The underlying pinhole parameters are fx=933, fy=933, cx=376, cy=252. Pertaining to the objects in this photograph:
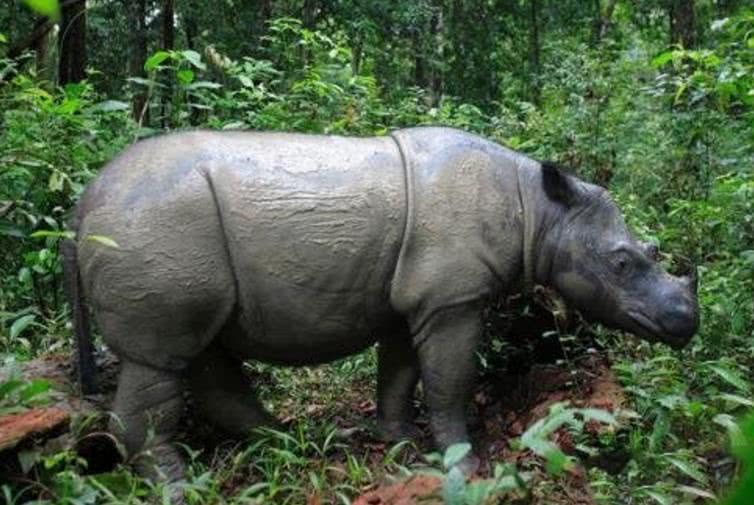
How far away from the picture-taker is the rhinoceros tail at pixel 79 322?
4.35m

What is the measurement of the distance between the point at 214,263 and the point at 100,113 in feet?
10.5

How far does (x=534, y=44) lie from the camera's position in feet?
58.9

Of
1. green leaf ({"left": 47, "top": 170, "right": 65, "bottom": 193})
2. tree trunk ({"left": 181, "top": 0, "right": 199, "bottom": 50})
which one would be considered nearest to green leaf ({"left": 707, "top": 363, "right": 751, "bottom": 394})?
green leaf ({"left": 47, "top": 170, "right": 65, "bottom": 193})

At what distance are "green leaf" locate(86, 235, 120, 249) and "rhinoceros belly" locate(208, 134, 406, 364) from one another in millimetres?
493

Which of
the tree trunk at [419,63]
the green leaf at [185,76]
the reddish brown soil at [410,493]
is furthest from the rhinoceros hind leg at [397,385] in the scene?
the tree trunk at [419,63]

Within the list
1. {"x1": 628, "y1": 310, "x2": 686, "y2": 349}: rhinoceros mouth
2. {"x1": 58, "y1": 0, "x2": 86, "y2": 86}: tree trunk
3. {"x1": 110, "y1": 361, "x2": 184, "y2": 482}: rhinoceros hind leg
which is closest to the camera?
{"x1": 110, "y1": 361, "x2": 184, "y2": 482}: rhinoceros hind leg

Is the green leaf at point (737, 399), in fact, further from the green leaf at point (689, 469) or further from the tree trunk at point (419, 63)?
the tree trunk at point (419, 63)

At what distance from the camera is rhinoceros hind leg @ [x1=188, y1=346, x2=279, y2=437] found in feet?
15.3

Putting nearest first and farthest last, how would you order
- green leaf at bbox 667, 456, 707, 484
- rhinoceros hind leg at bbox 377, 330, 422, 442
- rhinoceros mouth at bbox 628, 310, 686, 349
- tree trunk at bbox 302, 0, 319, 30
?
green leaf at bbox 667, 456, 707, 484 < rhinoceros mouth at bbox 628, 310, 686, 349 < rhinoceros hind leg at bbox 377, 330, 422, 442 < tree trunk at bbox 302, 0, 319, 30

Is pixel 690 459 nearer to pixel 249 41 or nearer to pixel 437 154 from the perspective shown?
pixel 437 154

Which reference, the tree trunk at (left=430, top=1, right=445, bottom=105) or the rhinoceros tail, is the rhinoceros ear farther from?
the tree trunk at (left=430, top=1, right=445, bottom=105)

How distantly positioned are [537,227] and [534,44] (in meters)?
14.1

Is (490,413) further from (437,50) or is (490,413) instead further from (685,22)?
(437,50)

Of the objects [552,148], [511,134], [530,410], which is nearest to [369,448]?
[530,410]
